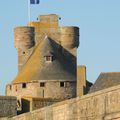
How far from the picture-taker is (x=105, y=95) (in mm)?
22094

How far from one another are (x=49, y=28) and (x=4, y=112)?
79.6 ft

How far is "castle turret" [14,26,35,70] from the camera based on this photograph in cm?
7569

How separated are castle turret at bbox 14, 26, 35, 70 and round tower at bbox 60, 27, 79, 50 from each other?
118 inches

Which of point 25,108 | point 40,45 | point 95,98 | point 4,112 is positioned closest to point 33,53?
point 40,45

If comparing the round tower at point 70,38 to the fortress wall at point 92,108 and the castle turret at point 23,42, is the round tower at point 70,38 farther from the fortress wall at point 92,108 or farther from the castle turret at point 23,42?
the fortress wall at point 92,108

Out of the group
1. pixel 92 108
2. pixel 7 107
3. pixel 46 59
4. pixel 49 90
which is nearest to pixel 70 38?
pixel 46 59

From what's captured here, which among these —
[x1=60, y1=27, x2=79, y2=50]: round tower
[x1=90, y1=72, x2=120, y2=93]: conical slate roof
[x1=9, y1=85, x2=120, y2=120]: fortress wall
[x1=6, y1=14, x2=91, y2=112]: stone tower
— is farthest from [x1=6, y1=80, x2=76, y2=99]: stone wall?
[x1=9, y1=85, x2=120, y2=120]: fortress wall

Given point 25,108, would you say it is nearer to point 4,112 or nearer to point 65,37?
point 4,112

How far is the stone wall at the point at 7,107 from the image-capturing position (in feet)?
179

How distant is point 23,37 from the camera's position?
75.8 metres

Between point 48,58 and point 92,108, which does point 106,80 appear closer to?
point 92,108

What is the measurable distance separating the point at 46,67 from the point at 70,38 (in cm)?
361

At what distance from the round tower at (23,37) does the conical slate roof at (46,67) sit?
3.98 ft

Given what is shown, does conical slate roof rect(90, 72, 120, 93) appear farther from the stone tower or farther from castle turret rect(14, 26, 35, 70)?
castle turret rect(14, 26, 35, 70)
